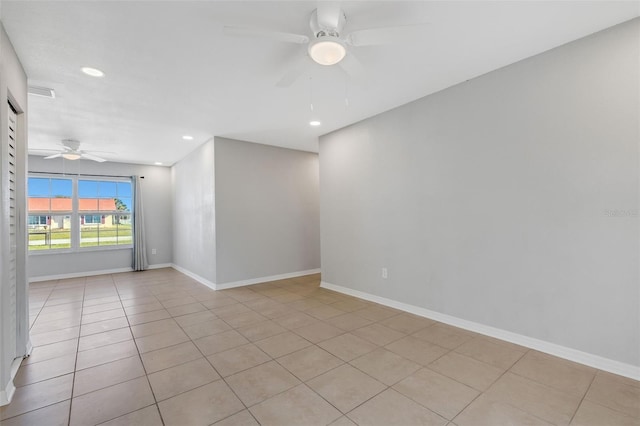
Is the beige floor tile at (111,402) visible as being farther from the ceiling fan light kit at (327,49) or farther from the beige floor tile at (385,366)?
the ceiling fan light kit at (327,49)

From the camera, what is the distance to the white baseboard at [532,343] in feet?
6.88

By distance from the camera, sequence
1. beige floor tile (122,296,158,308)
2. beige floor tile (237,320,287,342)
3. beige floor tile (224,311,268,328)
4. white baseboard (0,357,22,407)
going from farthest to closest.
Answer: beige floor tile (122,296,158,308)
beige floor tile (224,311,268,328)
beige floor tile (237,320,287,342)
white baseboard (0,357,22,407)

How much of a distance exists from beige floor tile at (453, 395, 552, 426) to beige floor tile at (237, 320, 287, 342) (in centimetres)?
180

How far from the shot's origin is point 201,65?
2.53m

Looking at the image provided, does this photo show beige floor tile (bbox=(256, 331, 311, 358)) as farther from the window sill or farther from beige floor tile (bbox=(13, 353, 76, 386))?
the window sill

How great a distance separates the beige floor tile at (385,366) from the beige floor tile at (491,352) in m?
0.56

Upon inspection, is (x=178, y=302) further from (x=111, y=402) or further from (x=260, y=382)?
(x=260, y=382)

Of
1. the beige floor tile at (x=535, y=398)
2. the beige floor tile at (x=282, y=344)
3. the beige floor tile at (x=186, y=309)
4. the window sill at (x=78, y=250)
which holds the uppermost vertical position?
the window sill at (x=78, y=250)

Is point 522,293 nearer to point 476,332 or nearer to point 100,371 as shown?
point 476,332

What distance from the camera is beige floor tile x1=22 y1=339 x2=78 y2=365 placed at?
248cm

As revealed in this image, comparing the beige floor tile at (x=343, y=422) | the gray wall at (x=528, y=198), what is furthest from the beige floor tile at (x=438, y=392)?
the gray wall at (x=528, y=198)

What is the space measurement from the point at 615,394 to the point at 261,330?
2793mm

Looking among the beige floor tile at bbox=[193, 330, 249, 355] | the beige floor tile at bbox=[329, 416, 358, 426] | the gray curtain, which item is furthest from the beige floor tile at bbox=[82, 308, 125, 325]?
the beige floor tile at bbox=[329, 416, 358, 426]

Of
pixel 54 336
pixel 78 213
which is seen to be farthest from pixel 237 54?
pixel 78 213
